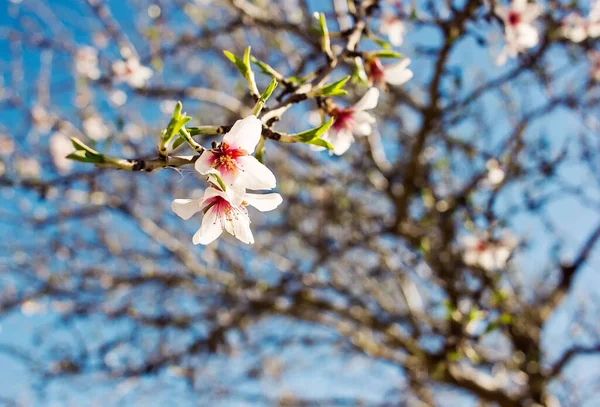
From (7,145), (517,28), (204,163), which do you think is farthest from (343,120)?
(7,145)

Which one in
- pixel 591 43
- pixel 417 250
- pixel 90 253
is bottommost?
pixel 417 250

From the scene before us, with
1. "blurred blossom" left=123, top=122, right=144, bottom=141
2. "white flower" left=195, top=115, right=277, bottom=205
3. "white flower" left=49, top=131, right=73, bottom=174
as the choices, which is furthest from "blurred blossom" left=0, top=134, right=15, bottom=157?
"white flower" left=195, top=115, right=277, bottom=205

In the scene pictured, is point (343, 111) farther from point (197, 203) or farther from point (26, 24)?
point (26, 24)

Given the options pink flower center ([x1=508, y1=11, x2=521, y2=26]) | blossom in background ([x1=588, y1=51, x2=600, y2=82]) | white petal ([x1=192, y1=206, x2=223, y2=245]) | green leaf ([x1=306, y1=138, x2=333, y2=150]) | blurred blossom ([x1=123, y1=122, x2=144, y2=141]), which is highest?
blurred blossom ([x1=123, y1=122, x2=144, y2=141])

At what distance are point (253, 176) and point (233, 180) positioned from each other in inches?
1.5

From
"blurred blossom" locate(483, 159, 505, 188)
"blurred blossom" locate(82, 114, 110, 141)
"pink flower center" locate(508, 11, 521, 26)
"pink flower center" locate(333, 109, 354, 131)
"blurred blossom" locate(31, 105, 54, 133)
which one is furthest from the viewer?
"blurred blossom" locate(31, 105, 54, 133)

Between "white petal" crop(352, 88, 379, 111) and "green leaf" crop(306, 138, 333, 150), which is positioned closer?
"green leaf" crop(306, 138, 333, 150)

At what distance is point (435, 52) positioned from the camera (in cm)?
293

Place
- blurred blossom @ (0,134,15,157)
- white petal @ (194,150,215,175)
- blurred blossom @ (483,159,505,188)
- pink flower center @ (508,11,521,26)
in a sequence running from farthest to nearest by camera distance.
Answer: blurred blossom @ (0,134,15,157), blurred blossom @ (483,159,505,188), pink flower center @ (508,11,521,26), white petal @ (194,150,215,175)

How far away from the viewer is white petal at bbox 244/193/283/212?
954 mm

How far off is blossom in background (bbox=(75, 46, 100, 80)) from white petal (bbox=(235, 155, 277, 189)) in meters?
3.37

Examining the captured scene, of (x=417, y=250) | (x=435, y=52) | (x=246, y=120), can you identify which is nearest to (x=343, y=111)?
(x=246, y=120)

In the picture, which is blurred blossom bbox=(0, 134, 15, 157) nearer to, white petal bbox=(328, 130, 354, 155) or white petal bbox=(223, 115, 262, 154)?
white petal bbox=(328, 130, 354, 155)

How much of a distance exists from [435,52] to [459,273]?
1.59 meters
